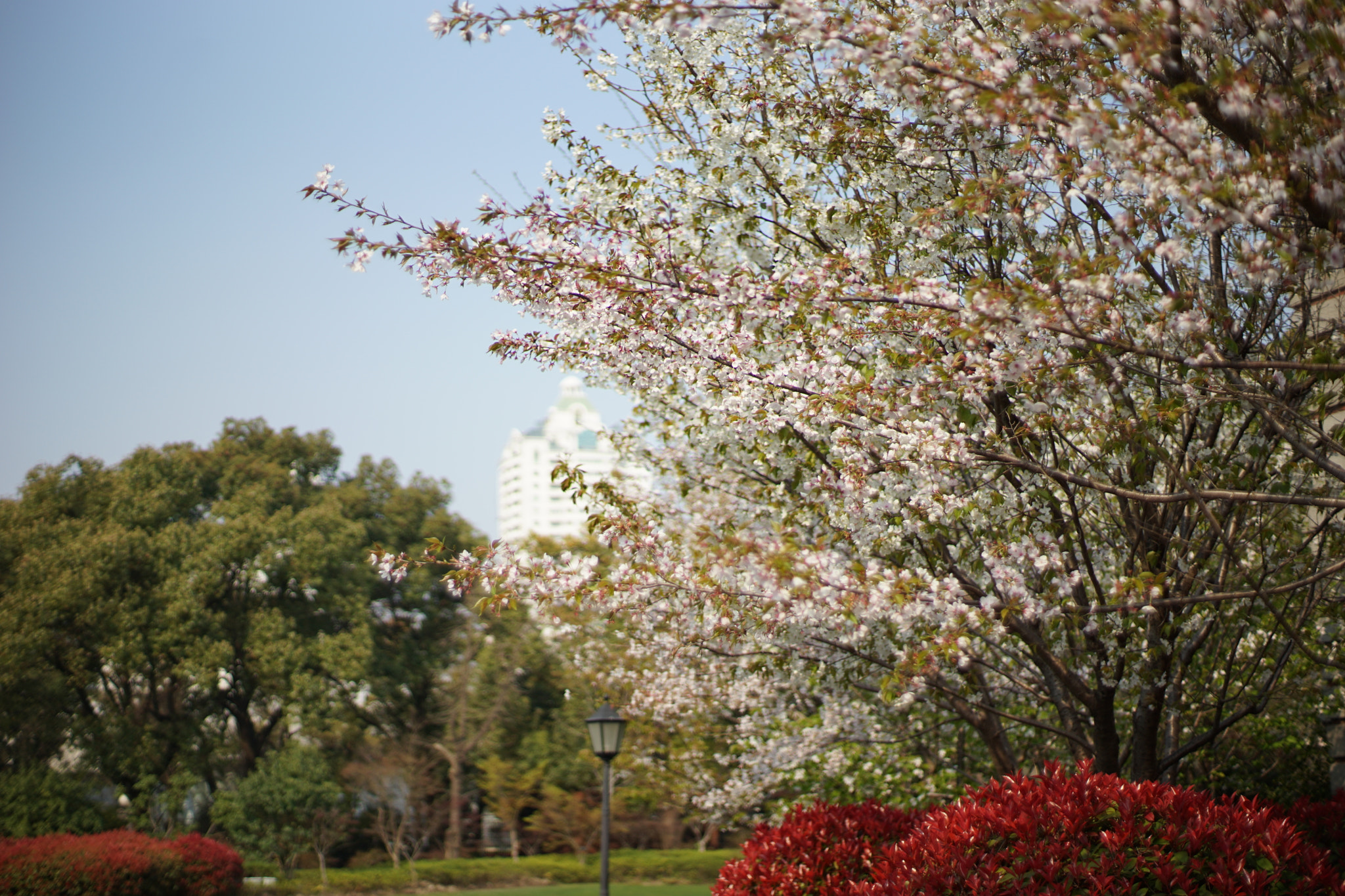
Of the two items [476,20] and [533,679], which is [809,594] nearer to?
[476,20]

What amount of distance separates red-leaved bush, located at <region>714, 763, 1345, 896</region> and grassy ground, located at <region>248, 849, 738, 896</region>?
20529 millimetres

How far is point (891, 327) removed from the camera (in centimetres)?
470

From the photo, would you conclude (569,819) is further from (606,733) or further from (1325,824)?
(1325,824)

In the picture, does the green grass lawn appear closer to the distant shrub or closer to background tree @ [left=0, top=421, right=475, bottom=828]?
background tree @ [left=0, top=421, right=475, bottom=828]

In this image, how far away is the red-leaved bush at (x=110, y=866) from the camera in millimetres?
14547

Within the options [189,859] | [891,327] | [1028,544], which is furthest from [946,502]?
[189,859]

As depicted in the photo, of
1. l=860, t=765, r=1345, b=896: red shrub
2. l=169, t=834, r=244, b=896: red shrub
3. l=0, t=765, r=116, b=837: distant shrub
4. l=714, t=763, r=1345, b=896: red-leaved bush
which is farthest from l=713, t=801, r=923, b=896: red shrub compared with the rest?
l=0, t=765, r=116, b=837: distant shrub

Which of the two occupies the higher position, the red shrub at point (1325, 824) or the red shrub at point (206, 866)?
the red shrub at point (1325, 824)

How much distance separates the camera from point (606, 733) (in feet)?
31.7

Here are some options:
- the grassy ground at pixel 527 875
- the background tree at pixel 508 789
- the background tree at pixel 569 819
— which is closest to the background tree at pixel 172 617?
the grassy ground at pixel 527 875

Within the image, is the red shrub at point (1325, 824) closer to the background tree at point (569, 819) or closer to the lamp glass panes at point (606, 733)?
the lamp glass panes at point (606, 733)

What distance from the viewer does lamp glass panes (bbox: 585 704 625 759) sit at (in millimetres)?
9648

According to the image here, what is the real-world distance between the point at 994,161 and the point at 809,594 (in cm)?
241

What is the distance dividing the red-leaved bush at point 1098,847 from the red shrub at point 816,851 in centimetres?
123
